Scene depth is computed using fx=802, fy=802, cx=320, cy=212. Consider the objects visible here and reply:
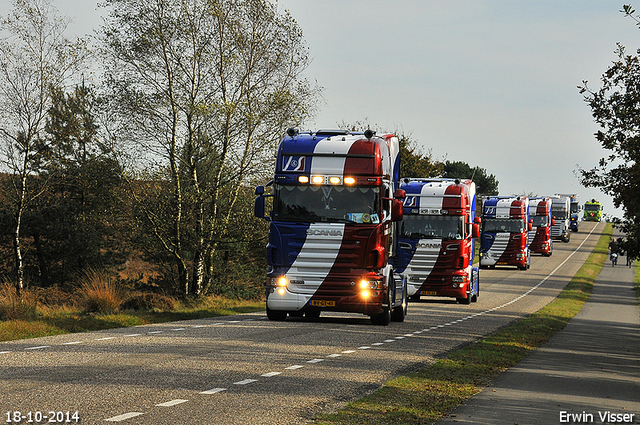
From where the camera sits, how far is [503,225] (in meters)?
49.6

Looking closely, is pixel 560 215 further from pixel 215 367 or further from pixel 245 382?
pixel 245 382

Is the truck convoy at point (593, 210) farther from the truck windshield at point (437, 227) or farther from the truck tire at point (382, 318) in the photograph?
the truck tire at point (382, 318)

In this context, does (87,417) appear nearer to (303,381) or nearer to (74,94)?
(303,381)

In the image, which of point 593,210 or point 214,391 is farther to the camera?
point 593,210

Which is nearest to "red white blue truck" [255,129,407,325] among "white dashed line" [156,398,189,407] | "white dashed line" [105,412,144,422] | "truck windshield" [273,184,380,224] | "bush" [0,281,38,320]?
"truck windshield" [273,184,380,224]

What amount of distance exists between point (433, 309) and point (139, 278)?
17119 millimetres

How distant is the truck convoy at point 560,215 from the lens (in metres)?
80.2

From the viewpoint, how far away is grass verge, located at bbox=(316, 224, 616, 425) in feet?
27.8

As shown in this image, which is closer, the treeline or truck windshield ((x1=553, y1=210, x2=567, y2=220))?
the treeline

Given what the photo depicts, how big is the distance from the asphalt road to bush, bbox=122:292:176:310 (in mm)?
3069

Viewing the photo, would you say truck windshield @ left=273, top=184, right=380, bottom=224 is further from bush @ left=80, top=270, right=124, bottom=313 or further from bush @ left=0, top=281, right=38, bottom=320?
bush @ left=0, top=281, right=38, bottom=320

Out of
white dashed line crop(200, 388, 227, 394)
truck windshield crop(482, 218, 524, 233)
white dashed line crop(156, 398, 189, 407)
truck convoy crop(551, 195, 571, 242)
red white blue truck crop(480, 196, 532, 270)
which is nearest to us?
white dashed line crop(156, 398, 189, 407)

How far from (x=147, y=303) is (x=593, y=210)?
4665 inches

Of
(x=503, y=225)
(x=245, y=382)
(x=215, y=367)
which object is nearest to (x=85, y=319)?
(x=215, y=367)
